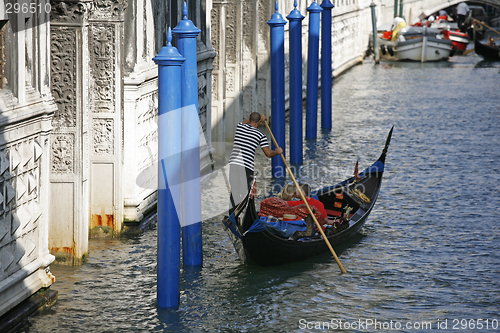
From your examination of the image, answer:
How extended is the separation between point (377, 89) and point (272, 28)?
396 inches

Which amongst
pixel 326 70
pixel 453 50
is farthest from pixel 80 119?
pixel 453 50

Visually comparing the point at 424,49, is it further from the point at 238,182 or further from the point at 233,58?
the point at 238,182

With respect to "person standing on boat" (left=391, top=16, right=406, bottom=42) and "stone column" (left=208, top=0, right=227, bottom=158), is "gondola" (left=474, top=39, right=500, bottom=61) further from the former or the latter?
"stone column" (left=208, top=0, right=227, bottom=158)

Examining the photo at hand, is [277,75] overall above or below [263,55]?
below

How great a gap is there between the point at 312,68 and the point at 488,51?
53.8 ft

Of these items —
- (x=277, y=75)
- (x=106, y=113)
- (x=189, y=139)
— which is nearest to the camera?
(x=189, y=139)

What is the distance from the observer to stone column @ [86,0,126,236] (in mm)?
7262

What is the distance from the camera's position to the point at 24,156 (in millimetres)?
5414

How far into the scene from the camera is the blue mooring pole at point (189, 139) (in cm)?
611

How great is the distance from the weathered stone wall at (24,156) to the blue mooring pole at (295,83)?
5464 mm

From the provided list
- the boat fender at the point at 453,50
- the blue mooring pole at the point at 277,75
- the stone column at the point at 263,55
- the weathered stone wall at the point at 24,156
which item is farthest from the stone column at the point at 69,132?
the boat fender at the point at 453,50

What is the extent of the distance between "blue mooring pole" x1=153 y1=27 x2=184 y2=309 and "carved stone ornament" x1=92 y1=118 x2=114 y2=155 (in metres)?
2.20

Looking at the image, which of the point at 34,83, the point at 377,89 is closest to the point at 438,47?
the point at 377,89

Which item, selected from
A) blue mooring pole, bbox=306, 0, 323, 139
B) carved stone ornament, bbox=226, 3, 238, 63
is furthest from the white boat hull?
carved stone ornament, bbox=226, 3, 238, 63
